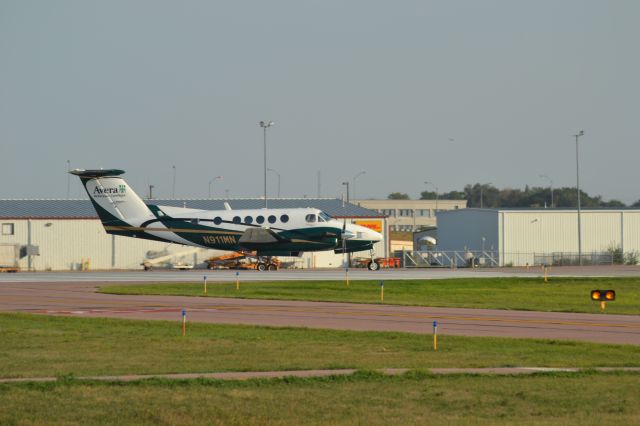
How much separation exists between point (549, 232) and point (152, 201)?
3483cm

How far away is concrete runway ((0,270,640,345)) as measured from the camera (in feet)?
92.9

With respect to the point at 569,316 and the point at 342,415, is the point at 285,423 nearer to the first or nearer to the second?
the point at 342,415

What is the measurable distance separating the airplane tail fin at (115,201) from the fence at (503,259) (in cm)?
2609

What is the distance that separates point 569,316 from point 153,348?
15.2m

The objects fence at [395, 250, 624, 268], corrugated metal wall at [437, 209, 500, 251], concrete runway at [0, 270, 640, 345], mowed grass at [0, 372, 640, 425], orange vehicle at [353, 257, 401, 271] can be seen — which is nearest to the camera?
mowed grass at [0, 372, 640, 425]

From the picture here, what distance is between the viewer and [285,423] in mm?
14773

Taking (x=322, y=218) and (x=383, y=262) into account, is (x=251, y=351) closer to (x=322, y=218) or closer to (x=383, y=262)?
(x=322, y=218)

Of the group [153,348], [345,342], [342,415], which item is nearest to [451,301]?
[345,342]

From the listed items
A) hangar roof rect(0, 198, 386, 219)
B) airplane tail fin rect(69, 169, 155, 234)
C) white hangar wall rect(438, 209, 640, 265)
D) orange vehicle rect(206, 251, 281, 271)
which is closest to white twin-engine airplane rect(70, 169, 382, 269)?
airplane tail fin rect(69, 169, 155, 234)

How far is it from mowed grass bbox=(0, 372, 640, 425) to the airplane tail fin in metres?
46.1

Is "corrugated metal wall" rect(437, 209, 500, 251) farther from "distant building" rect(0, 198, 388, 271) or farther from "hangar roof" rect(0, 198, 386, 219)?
"distant building" rect(0, 198, 388, 271)

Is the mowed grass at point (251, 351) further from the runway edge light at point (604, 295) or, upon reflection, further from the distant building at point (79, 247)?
the distant building at point (79, 247)

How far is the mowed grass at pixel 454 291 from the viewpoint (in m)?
39.1

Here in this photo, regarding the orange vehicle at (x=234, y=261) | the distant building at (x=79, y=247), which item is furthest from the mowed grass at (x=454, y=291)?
the distant building at (x=79, y=247)
